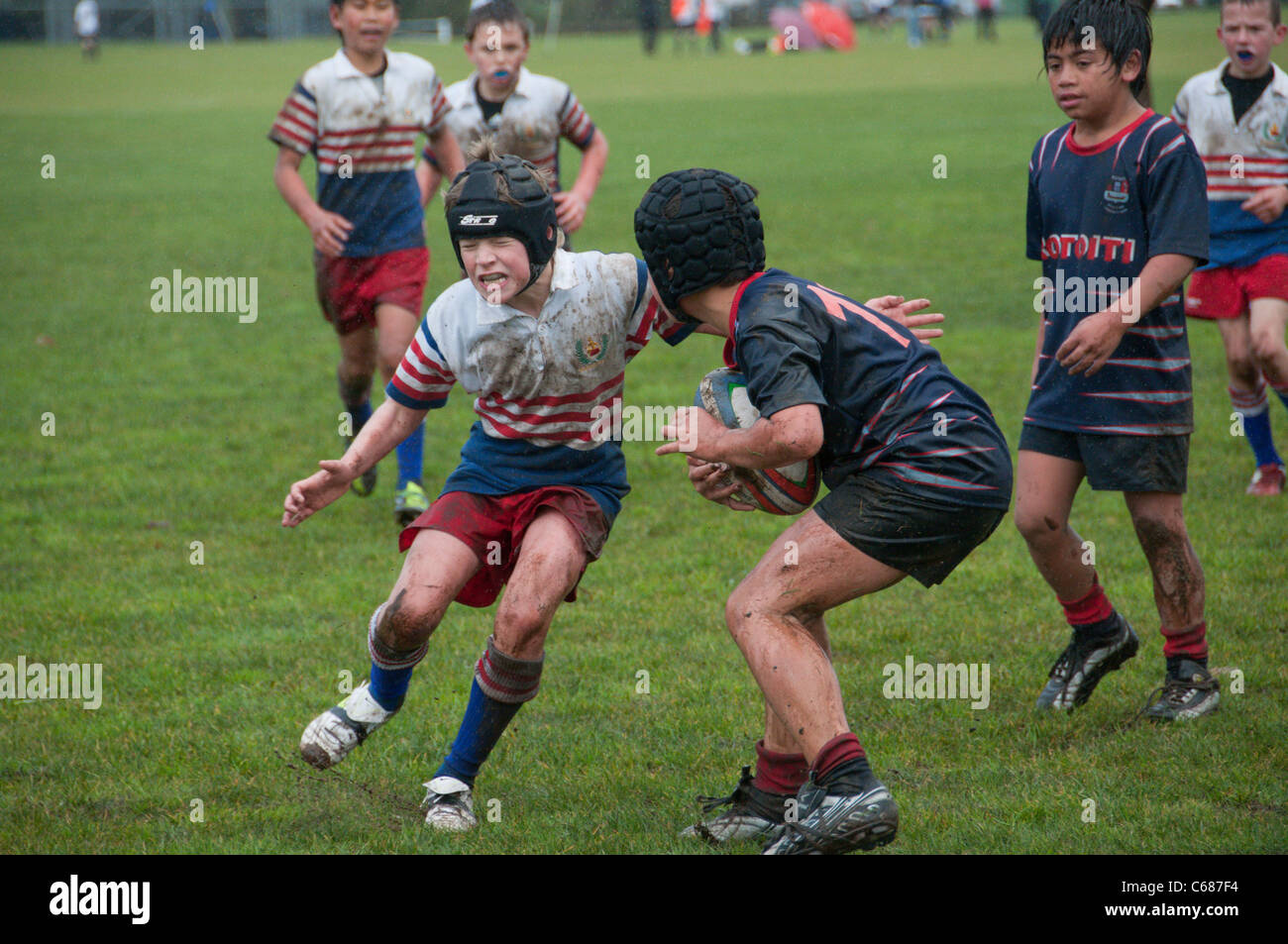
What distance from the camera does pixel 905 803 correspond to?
380 cm

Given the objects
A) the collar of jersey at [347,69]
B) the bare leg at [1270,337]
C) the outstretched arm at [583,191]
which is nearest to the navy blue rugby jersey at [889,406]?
the bare leg at [1270,337]

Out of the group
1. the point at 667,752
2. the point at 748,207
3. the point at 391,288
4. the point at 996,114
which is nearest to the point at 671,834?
the point at 667,752

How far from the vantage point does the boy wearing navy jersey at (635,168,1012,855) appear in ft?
10.5

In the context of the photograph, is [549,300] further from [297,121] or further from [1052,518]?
[297,121]

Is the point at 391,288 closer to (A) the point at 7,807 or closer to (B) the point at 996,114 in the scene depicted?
(A) the point at 7,807

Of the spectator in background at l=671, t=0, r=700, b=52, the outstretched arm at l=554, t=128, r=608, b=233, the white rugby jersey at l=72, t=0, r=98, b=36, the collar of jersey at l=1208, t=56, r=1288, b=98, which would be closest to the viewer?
the collar of jersey at l=1208, t=56, r=1288, b=98

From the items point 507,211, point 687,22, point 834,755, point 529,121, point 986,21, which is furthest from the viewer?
point 687,22

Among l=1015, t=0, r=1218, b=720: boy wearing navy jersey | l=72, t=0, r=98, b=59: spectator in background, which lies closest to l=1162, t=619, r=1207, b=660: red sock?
l=1015, t=0, r=1218, b=720: boy wearing navy jersey

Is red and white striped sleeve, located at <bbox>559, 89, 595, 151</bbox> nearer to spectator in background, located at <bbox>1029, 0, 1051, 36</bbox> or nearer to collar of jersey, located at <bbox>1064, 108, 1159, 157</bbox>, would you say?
collar of jersey, located at <bbox>1064, 108, 1159, 157</bbox>

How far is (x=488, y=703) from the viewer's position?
3697 mm

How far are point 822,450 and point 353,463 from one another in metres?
1.27

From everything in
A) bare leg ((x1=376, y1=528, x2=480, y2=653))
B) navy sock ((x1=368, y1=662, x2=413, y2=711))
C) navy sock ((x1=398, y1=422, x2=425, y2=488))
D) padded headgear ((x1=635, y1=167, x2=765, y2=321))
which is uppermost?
padded headgear ((x1=635, y1=167, x2=765, y2=321))

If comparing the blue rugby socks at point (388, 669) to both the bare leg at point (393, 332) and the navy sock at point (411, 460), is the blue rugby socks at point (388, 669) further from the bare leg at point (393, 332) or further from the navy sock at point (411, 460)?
the bare leg at point (393, 332)

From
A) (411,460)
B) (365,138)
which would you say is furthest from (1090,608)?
(365,138)
